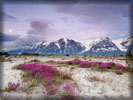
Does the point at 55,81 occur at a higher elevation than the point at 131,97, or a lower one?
higher

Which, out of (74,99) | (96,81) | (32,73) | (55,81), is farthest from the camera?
(32,73)

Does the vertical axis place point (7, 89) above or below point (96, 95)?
above

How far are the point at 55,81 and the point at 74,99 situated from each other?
2162 mm

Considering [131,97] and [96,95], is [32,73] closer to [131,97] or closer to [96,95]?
[96,95]

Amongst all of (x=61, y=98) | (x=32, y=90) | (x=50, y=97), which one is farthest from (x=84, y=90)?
(x=32, y=90)

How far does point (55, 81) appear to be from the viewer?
6.26 meters

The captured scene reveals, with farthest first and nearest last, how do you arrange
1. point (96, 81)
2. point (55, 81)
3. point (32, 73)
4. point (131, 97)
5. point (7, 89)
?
1. point (32, 73)
2. point (96, 81)
3. point (55, 81)
4. point (7, 89)
5. point (131, 97)

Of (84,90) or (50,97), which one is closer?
(50,97)

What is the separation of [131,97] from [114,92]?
2.47ft

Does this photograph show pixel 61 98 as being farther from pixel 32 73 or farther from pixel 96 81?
pixel 32 73

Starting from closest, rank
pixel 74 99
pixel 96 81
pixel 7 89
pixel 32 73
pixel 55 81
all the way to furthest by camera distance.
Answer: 1. pixel 74 99
2. pixel 7 89
3. pixel 55 81
4. pixel 96 81
5. pixel 32 73

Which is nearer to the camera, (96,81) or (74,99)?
(74,99)

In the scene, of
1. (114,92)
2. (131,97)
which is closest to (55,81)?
(114,92)

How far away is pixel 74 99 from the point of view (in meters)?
4.39
